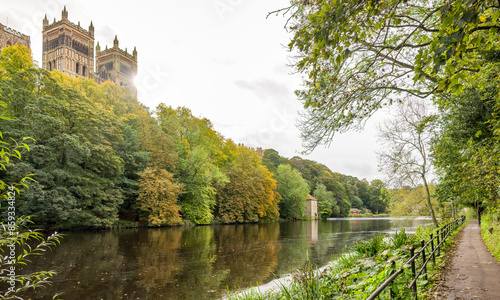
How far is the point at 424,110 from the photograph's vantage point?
1725 cm

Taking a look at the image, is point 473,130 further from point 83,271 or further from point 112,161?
point 112,161

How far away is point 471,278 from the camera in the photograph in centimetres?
592

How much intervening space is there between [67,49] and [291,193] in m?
63.3

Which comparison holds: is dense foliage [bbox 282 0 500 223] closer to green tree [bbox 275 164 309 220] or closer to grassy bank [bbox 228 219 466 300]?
grassy bank [bbox 228 219 466 300]

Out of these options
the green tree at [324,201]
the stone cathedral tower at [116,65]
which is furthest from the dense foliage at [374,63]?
the stone cathedral tower at [116,65]

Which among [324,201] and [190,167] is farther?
[324,201]

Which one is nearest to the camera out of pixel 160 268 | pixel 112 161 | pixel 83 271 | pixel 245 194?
pixel 83 271

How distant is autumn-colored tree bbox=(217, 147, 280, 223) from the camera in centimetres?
4044

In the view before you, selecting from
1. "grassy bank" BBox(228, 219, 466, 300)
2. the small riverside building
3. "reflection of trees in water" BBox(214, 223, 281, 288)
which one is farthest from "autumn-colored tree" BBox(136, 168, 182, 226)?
the small riverside building

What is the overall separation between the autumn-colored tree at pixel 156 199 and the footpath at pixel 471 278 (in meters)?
24.9

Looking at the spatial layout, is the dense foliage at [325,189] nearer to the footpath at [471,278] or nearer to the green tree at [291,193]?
the green tree at [291,193]

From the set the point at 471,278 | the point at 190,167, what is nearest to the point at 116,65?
the point at 190,167

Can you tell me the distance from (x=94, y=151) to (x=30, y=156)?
14.8 ft

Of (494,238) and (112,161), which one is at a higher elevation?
(112,161)
